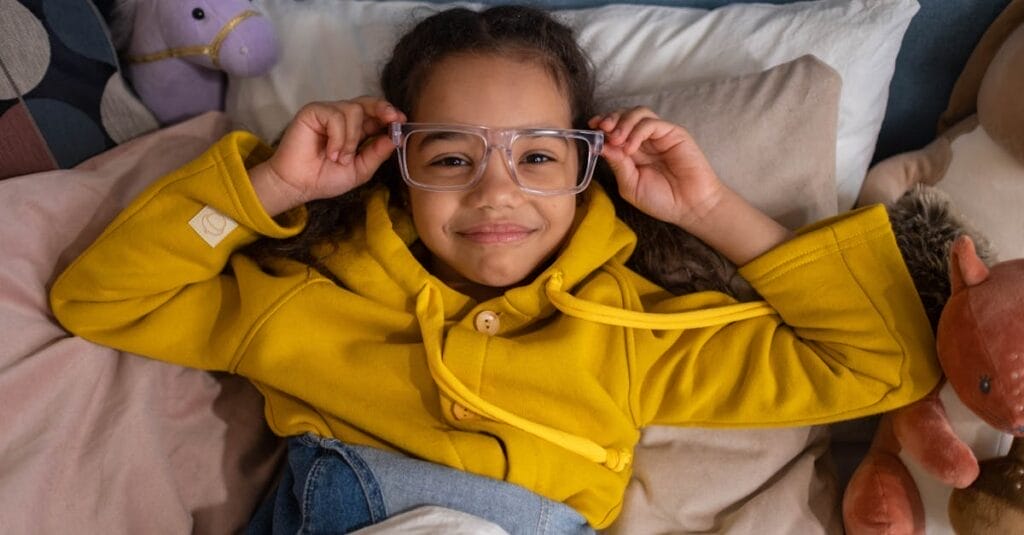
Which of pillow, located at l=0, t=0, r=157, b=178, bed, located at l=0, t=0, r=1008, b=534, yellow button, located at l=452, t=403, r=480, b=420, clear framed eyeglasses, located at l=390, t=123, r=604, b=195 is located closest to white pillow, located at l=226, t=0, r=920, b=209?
bed, located at l=0, t=0, r=1008, b=534

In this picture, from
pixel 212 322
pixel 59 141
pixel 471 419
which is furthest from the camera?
pixel 59 141

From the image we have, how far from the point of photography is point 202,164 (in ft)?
3.69

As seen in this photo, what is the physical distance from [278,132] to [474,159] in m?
0.57

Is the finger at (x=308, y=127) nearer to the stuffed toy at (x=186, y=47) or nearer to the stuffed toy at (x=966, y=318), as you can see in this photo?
the stuffed toy at (x=186, y=47)

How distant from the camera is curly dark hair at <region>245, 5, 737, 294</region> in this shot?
1.17 m

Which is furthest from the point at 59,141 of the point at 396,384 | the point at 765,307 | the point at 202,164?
the point at 765,307

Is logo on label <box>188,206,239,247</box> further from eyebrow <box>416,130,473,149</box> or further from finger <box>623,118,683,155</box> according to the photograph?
finger <box>623,118,683,155</box>

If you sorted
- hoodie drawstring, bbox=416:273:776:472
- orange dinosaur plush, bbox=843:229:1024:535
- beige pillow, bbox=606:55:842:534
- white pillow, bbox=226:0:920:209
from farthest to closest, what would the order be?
white pillow, bbox=226:0:920:209
beige pillow, bbox=606:55:842:534
hoodie drawstring, bbox=416:273:776:472
orange dinosaur plush, bbox=843:229:1024:535

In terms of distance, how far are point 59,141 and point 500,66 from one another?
28.5 inches

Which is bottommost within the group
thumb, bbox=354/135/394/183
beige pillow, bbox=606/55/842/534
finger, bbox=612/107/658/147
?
A: beige pillow, bbox=606/55/842/534

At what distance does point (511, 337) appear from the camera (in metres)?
1.16

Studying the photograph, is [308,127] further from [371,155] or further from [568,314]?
Answer: [568,314]

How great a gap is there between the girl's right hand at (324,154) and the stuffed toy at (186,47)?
36 centimetres

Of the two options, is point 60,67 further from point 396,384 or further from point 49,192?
point 396,384
